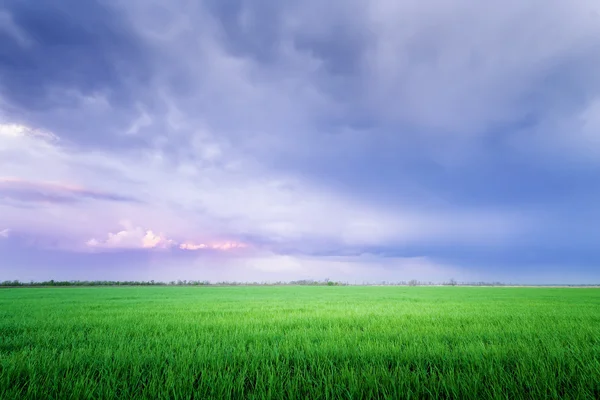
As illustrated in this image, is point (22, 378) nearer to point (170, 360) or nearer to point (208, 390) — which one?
point (170, 360)

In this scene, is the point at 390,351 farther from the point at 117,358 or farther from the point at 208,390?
the point at 117,358

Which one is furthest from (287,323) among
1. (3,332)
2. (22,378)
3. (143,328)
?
(3,332)

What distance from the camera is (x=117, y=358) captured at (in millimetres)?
3807

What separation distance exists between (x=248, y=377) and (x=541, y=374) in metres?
3.14

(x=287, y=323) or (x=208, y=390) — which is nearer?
(x=208, y=390)

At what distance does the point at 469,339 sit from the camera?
514 cm

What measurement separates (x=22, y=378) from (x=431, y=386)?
4320 millimetres

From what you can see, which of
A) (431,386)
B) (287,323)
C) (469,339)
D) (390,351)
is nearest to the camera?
(431,386)

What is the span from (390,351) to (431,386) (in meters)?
1.36

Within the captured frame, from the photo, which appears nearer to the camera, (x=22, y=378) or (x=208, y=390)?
(x=208, y=390)

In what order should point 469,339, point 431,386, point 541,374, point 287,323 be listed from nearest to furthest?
point 431,386, point 541,374, point 469,339, point 287,323

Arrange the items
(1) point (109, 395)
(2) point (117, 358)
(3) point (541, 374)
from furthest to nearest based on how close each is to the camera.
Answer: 1. (2) point (117, 358)
2. (3) point (541, 374)
3. (1) point (109, 395)

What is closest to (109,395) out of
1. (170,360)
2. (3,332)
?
(170,360)

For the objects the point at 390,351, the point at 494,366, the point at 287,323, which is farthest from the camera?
the point at 287,323
